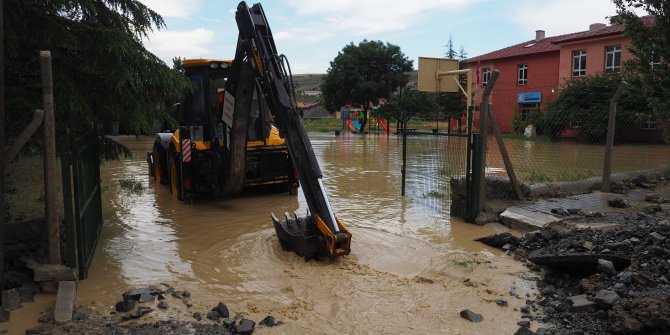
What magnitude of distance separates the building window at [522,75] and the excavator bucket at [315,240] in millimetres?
33659

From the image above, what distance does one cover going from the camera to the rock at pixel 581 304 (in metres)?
4.41

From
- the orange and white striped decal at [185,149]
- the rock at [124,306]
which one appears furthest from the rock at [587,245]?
the orange and white striped decal at [185,149]

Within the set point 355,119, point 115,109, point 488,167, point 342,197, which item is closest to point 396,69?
point 355,119

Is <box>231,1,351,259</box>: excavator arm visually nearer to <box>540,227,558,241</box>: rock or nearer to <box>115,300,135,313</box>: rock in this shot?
<box>115,300,135,313</box>: rock

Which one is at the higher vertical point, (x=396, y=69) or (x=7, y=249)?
(x=396, y=69)

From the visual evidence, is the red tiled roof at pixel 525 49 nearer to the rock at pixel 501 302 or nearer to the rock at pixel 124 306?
the rock at pixel 501 302

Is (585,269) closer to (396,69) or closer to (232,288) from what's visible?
(232,288)

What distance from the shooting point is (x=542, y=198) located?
9133 millimetres

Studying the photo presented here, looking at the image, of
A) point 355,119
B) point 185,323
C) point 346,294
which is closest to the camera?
point 185,323

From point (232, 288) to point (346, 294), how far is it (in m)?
1.17

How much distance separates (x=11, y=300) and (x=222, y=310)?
1812mm

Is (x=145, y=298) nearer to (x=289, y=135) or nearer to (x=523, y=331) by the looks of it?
(x=289, y=135)

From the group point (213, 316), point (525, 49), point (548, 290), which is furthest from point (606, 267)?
point (525, 49)

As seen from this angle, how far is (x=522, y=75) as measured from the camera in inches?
1457
